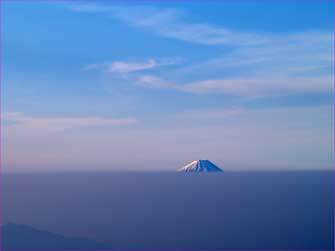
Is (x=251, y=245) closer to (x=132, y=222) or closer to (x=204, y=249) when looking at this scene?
(x=204, y=249)

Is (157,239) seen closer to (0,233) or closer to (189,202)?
(0,233)

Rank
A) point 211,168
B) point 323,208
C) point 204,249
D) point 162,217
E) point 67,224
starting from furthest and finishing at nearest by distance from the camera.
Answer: point 211,168 → point 323,208 → point 162,217 → point 67,224 → point 204,249

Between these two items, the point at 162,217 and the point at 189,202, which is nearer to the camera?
the point at 162,217

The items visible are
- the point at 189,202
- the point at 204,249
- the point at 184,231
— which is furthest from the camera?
the point at 189,202

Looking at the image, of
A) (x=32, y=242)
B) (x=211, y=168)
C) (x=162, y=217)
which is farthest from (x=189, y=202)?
(x=211, y=168)

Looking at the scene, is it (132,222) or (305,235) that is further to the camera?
(132,222)

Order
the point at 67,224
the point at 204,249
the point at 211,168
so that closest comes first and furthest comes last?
the point at 204,249 → the point at 67,224 → the point at 211,168

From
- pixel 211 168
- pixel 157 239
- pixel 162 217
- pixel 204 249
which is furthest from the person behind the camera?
pixel 211 168

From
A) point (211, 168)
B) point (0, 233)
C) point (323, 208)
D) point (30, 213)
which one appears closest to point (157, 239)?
point (0, 233)
